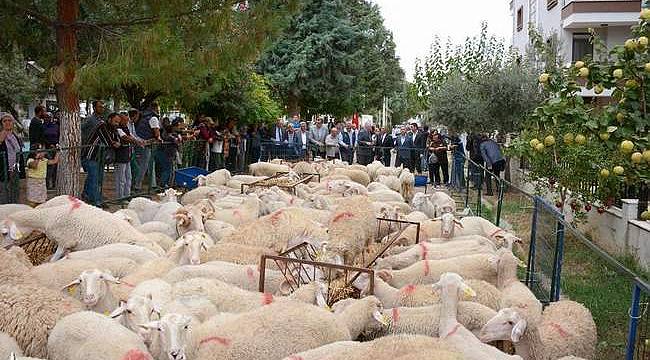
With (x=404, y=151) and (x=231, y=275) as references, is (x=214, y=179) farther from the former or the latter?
(x=404, y=151)

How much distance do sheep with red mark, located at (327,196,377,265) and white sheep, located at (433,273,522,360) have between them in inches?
77.8

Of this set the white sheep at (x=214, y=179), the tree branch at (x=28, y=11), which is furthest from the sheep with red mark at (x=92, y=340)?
the white sheep at (x=214, y=179)

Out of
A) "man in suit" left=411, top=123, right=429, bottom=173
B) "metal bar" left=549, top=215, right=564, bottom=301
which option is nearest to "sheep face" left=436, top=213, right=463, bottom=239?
"metal bar" left=549, top=215, right=564, bottom=301

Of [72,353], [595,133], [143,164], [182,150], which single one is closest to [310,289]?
[72,353]

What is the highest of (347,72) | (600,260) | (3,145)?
(347,72)

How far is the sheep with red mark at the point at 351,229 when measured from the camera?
313 inches

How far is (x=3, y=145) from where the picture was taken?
1114cm

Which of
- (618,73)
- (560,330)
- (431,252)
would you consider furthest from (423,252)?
(618,73)

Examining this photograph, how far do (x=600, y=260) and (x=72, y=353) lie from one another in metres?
4.02

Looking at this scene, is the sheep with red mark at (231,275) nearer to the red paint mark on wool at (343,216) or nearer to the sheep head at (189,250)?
the sheep head at (189,250)

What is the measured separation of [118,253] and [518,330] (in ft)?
13.4

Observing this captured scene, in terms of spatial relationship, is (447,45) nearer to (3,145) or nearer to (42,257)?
(3,145)

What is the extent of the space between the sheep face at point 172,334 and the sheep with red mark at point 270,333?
0.22 meters

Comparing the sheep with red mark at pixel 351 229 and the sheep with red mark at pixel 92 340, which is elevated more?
the sheep with red mark at pixel 351 229
